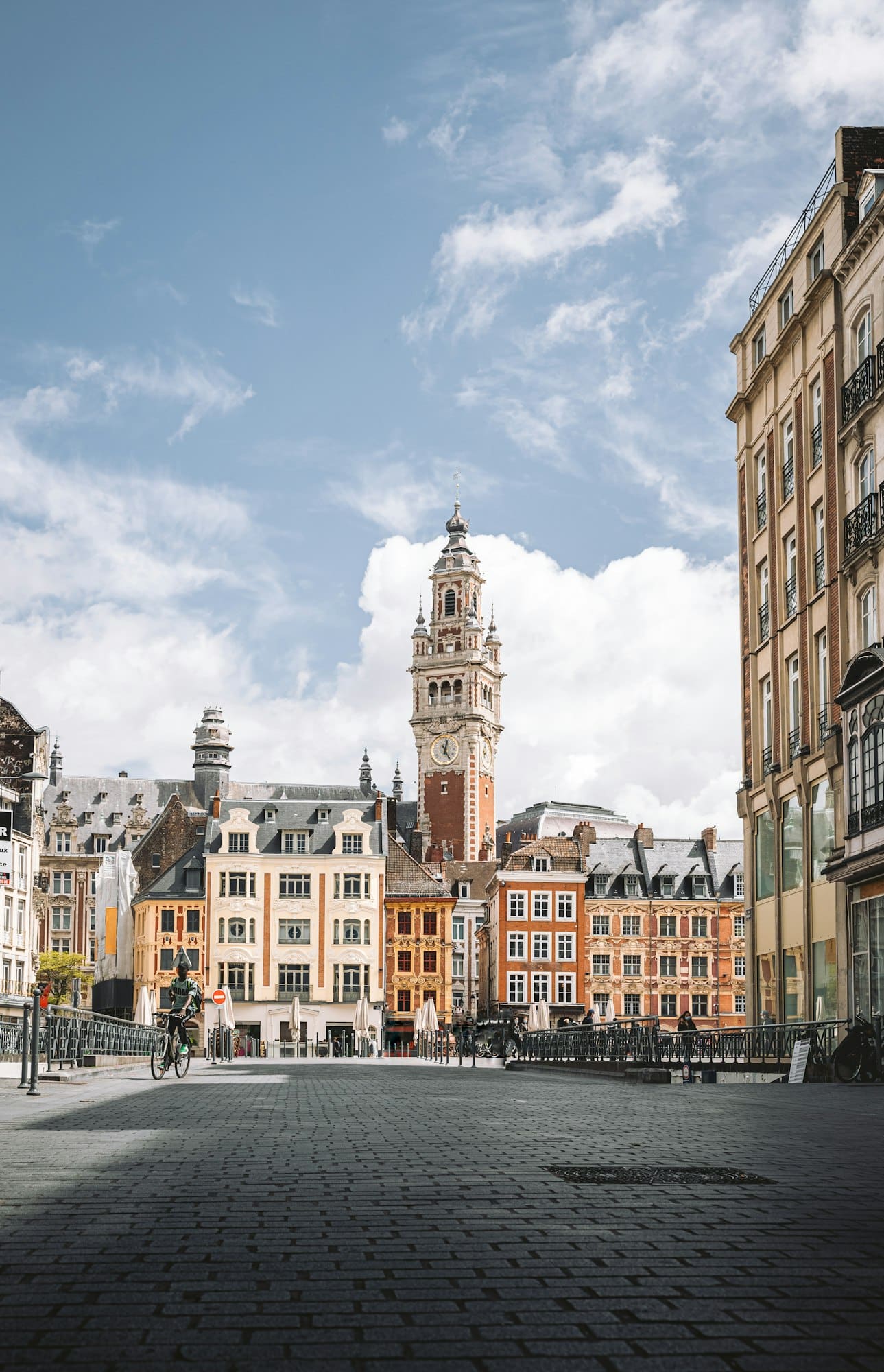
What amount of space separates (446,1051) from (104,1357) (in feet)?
183

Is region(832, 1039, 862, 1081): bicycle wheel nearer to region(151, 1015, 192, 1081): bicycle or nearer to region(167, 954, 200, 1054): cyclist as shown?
region(167, 954, 200, 1054): cyclist

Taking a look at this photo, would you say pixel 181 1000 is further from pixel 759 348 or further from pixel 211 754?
pixel 211 754

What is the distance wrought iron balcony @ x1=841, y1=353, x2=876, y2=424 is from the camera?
32469 millimetres

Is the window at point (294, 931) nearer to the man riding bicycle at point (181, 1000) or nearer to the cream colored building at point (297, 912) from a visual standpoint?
the cream colored building at point (297, 912)

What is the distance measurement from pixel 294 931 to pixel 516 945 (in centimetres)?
1404

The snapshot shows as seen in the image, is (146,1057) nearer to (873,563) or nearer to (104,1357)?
(873,563)

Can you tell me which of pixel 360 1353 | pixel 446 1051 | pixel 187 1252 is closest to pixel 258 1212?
pixel 187 1252

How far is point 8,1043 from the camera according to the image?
31953mm

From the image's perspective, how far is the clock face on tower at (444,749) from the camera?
14188 centimetres

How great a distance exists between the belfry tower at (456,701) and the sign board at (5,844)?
109265mm

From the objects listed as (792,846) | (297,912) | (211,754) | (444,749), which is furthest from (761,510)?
(444,749)

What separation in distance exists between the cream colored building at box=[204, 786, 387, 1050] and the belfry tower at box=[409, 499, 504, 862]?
50880 millimetres

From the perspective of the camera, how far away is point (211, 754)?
400 feet

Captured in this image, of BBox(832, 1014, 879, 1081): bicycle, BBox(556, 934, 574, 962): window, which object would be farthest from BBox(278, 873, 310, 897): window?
BBox(832, 1014, 879, 1081): bicycle
